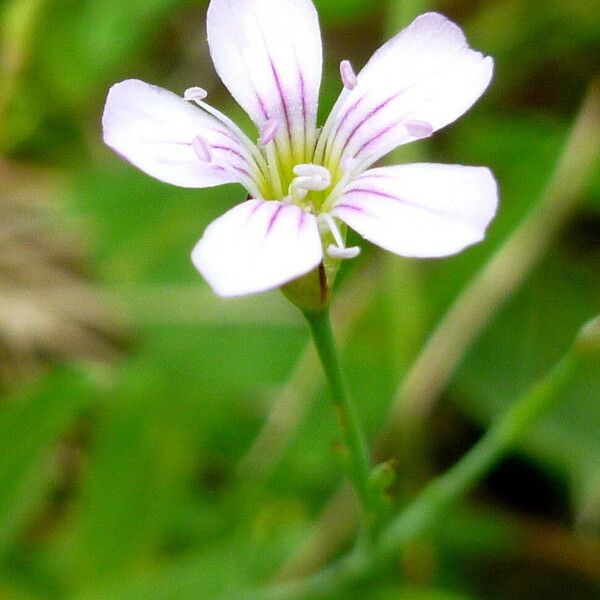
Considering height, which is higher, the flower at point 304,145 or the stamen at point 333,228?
the flower at point 304,145

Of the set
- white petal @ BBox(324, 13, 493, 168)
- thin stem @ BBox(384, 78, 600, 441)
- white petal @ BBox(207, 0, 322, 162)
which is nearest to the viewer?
white petal @ BBox(324, 13, 493, 168)

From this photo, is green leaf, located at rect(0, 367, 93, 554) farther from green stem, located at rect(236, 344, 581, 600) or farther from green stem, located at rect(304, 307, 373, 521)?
green stem, located at rect(304, 307, 373, 521)

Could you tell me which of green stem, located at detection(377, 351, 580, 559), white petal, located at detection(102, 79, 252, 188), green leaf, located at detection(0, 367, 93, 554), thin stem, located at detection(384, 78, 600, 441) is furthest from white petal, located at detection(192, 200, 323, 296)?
thin stem, located at detection(384, 78, 600, 441)

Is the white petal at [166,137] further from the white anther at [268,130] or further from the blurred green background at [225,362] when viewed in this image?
the blurred green background at [225,362]

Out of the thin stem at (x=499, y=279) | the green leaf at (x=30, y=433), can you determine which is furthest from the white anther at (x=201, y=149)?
the thin stem at (x=499, y=279)

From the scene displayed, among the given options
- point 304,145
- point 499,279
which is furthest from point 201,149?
point 499,279

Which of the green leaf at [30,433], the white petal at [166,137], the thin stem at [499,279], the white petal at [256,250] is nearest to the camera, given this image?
the white petal at [256,250]

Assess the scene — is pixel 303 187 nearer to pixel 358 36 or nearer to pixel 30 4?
pixel 30 4

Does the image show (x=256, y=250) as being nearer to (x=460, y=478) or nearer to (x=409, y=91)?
(x=409, y=91)
